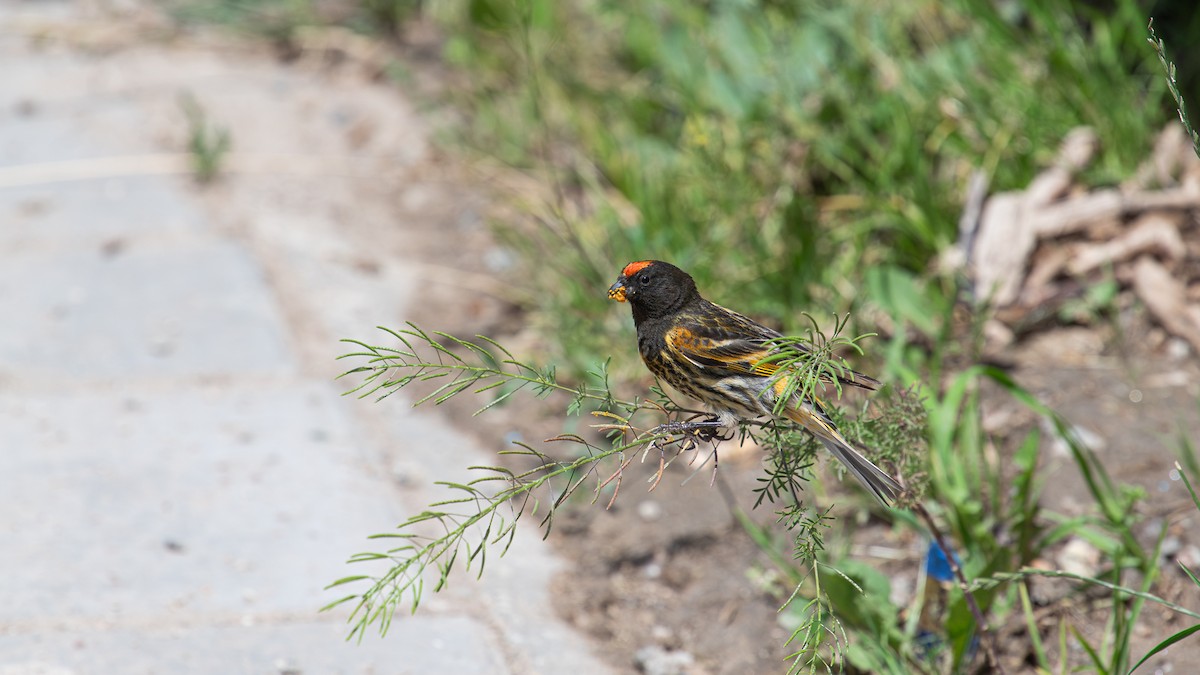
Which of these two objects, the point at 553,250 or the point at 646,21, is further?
the point at 646,21

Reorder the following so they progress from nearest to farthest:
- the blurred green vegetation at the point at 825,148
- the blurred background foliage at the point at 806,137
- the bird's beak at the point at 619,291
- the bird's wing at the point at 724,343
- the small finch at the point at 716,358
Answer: the small finch at the point at 716,358, the bird's wing at the point at 724,343, the bird's beak at the point at 619,291, the blurred green vegetation at the point at 825,148, the blurred background foliage at the point at 806,137

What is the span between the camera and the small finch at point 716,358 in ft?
8.39

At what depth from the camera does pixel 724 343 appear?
271cm

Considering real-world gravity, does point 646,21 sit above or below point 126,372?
above

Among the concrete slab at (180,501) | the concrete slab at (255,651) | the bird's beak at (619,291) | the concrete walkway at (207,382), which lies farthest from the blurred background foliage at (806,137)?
the concrete slab at (255,651)

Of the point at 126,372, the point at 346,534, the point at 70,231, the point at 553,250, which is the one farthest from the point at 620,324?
the point at 70,231

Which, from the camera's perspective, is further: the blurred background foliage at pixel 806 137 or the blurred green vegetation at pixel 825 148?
the blurred background foliage at pixel 806 137

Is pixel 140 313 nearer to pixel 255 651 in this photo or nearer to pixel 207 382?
pixel 207 382

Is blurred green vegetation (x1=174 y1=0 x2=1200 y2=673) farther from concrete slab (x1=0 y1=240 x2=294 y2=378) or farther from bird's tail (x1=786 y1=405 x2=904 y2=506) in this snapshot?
concrete slab (x1=0 y1=240 x2=294 y2=378)

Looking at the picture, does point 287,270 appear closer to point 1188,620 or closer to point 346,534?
point 346,534

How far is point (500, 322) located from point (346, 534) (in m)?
1.42

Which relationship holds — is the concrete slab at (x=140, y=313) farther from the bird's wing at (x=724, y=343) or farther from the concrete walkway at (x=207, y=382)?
the bird's wing at (x=724, y=343)

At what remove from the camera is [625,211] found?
5211 mm

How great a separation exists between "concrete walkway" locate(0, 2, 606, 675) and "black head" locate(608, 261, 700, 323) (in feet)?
3.23
